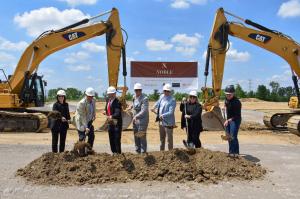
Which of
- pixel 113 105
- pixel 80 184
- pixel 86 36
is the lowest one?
pixel 80 184

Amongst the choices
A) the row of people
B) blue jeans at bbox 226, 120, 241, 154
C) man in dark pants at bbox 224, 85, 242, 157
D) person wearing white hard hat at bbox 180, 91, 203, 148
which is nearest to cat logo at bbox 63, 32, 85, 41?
the row of people

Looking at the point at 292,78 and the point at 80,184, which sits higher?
the point at 292,78

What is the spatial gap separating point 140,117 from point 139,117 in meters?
0.02

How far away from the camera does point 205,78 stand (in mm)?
18594

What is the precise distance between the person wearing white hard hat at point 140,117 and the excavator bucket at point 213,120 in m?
7.98

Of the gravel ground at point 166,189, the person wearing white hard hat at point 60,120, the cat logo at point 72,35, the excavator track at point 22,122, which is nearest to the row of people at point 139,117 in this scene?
the person wearing white hard hat at point 60,120

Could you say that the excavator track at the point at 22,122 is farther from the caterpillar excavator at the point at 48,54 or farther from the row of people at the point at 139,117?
the row of people at the point at 139,117

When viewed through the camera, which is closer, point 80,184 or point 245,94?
point 80,184

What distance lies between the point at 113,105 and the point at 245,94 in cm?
6978

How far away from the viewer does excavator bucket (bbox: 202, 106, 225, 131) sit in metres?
18.2

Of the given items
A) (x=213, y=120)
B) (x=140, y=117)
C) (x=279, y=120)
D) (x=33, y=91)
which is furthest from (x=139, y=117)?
(x=279, y=120)

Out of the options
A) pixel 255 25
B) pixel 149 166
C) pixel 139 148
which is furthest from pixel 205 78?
pixel 149 166

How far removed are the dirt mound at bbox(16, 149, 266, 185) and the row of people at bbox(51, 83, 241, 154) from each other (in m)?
0.74

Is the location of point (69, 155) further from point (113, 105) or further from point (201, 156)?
point (201, 156)
